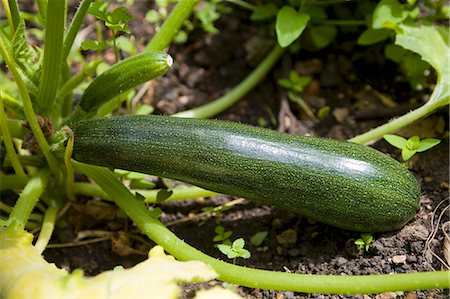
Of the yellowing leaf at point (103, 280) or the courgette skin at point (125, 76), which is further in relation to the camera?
the courgette skin at point (125, 76)

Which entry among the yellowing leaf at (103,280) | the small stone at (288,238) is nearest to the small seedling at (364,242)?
the small stone at (288,238)

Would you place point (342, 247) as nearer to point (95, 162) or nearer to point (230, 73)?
point (95, 162)

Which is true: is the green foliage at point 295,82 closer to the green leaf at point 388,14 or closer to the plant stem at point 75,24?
the green leaf at point 388,14

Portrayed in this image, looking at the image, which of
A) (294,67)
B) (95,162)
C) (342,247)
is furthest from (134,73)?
(294,67)

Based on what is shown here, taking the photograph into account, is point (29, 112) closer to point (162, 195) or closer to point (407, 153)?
point (162, 195)

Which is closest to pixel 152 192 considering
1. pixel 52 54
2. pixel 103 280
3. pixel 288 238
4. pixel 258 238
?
pixel 258 238

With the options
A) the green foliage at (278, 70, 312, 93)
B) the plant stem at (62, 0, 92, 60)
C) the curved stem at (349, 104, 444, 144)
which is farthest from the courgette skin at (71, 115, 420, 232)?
the green foliage at (278, 70, 312, 93)

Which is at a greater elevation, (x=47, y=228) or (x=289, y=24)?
(x=289, y=24)
